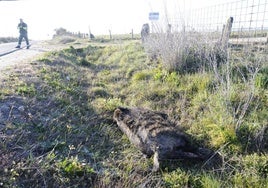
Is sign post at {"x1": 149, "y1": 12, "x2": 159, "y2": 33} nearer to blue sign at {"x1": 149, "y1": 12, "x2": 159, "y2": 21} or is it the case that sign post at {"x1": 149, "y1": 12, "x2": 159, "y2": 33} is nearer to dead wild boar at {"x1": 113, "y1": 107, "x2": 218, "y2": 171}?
blue sign at {"x1": 149, "y1": 12, "x2": 159, "y2": 21}

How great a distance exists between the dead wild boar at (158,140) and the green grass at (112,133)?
0.11 m

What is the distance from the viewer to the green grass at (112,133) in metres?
2.87

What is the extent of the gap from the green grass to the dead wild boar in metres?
0.11

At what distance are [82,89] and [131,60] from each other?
298cm

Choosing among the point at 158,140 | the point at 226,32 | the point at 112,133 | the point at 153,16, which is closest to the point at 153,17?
the point at 153,16

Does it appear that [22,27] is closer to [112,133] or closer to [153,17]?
[153,17]

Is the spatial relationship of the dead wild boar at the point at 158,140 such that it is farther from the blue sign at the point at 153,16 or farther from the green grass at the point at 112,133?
the blue sign at the point at 153,16

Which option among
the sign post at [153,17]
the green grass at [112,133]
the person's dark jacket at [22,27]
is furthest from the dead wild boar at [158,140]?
the person's dark jacket at [22,27]

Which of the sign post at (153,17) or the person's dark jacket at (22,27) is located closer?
the sign post at (153,17)

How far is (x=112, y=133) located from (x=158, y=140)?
907mm

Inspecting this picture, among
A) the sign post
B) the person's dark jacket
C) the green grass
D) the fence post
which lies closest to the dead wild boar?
the green grass

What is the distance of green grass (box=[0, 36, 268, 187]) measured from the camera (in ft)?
9.42

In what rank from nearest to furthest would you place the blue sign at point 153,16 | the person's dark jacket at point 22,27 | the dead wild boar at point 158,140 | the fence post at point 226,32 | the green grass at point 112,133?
the green grass at point 112,133
the dead wild boar at point 158,140
the fence post at point 226,32
the blue sign at point 153,16
the person's dark jacket at point 22,27

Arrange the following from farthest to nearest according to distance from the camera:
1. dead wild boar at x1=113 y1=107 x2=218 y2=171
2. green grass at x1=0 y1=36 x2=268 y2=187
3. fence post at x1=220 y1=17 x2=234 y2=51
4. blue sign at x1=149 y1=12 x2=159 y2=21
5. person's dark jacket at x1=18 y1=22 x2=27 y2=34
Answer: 1. person's dark jacket at x1=18 y1=22 x2=27 y2=34
2. blue sign at x1=149 y1=12 x2=159 y2=21
3. fence post at x1=220 y1=17 x2=234 y2=51
4. dead wild boar at x1=113 y1=107 x2=218 y2=171
5. green grass at x1=0 y1=36 x2=268 y2=187
